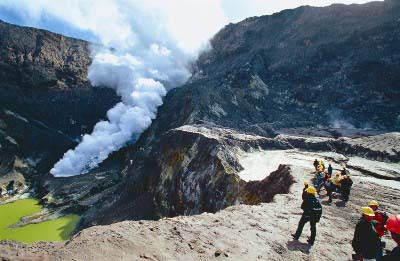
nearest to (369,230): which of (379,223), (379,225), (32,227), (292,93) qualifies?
(379,223)

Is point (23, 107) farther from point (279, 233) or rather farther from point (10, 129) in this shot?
point (279, 233)

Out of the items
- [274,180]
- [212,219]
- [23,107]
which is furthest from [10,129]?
[212,219]

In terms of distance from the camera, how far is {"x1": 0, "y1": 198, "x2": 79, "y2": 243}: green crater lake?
36594 mm

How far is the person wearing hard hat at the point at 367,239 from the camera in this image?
7203mm

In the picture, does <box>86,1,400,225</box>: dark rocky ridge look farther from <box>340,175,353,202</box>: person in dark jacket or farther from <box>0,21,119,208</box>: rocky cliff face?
<box>340,175,353,202</box>: person in dark jacket

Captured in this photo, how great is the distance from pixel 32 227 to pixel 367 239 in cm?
4127

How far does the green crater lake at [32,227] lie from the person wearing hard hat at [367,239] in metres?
34.0

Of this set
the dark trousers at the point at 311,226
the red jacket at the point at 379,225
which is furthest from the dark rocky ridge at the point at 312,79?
the red jacket at the point at 379,225

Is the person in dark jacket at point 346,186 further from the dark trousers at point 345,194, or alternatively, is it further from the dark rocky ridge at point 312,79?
the dark rocky ridge at point 312,79

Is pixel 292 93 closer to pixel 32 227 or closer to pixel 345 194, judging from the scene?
pixel 32 227

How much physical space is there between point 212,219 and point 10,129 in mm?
65225

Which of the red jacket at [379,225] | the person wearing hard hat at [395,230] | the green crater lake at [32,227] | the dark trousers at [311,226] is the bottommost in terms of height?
the green crater lake at [32,227]

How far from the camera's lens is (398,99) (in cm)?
5125

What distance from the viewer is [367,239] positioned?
23.7ft
